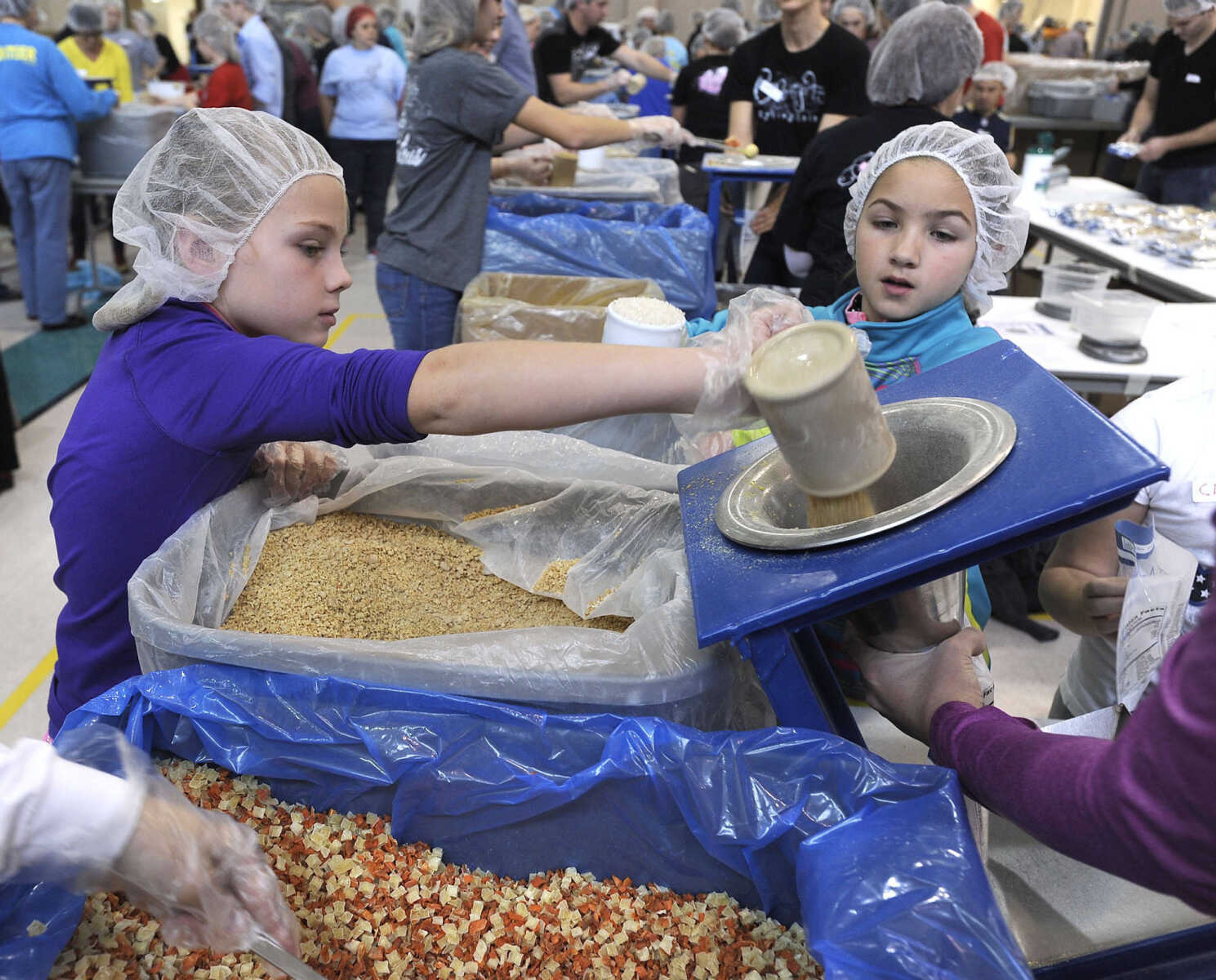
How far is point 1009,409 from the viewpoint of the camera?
101cm

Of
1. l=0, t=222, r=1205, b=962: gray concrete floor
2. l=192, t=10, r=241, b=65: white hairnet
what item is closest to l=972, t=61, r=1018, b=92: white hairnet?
l=0, t=222, r=1205, b=962: gray concrete floor

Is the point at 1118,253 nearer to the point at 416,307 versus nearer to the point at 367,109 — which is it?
the point at 416,307

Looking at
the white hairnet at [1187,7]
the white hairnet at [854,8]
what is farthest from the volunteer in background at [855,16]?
the white hairnet at [1187,7]

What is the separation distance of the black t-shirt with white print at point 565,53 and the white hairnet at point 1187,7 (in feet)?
11.5

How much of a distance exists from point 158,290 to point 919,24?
2.48 metres

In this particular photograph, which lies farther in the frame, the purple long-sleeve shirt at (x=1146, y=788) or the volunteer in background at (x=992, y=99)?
the volunteer in background at (x=992, y=99)

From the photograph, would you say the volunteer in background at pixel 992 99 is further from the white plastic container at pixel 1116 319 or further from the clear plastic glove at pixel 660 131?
the white plastic container at pixel 1116 319

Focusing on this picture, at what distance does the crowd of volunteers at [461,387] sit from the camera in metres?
0.75

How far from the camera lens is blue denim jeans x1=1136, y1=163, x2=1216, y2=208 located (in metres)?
5.24

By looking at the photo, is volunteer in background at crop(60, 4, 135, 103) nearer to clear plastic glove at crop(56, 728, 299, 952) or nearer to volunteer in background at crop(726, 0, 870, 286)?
volunteer in background at crop(726, 0, 870, 286)

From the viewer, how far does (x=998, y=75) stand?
17.7 feet

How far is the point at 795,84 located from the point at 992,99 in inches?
68.8

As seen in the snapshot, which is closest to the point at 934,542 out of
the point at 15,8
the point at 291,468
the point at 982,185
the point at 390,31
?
the point at 291,468

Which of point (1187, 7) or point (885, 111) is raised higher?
point (1187, 7)
